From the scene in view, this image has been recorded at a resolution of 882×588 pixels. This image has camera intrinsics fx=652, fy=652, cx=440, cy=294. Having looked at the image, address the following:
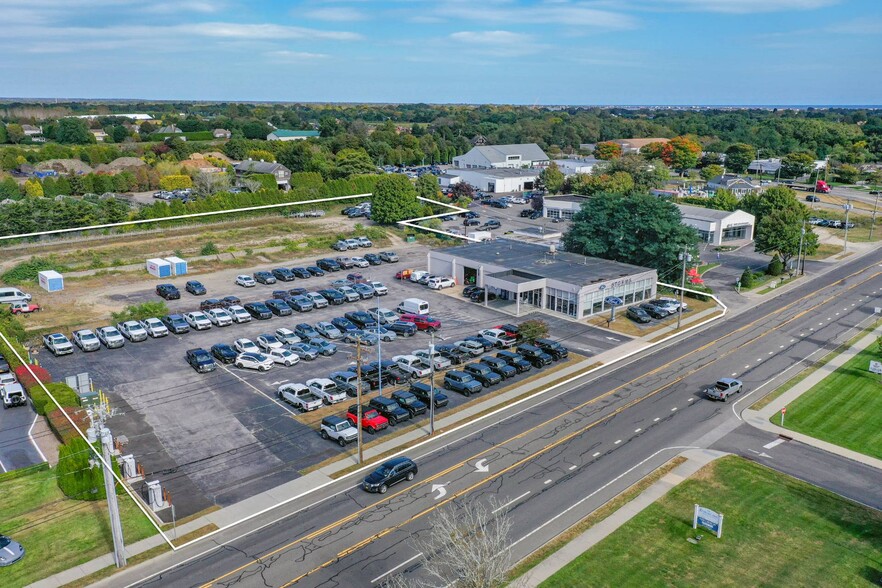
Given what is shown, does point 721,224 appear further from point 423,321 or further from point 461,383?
point 461,383

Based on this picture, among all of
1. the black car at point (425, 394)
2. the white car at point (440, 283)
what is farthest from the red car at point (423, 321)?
the black car at point (425, 394)

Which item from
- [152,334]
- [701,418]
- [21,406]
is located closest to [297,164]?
[152,334]

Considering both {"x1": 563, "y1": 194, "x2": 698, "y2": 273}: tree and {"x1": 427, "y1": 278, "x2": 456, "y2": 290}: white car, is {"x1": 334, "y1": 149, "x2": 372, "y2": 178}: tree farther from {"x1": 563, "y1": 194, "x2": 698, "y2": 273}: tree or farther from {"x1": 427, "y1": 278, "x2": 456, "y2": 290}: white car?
{"x1": 563, "y1": 194, "x2": 698, "y2": 273}: tree

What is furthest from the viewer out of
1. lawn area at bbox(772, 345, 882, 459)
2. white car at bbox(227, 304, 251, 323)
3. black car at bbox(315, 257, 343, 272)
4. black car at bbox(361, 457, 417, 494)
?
black car at bbox(315, 257, 343, 272)

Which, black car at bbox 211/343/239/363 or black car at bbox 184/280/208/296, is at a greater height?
black car at bbox 184/280/208/296

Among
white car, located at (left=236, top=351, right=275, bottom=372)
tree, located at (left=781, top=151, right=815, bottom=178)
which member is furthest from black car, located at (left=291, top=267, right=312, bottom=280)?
tree, located at (left=781, top=151, right=815, bottom=178)
